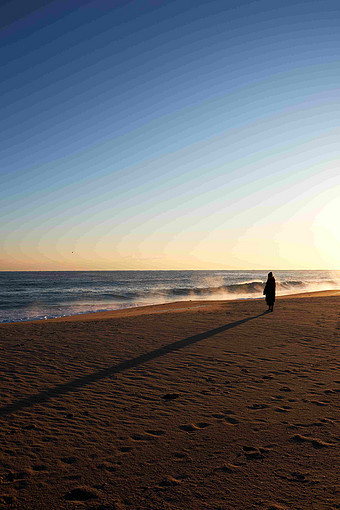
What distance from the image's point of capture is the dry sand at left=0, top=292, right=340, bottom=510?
3414 millimetres

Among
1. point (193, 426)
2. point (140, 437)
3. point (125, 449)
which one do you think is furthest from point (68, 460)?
point (193, 426)

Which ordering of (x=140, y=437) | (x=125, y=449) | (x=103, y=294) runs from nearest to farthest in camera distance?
(x=125, y=449) < (x=140, y=437) < (x=103, y=294)

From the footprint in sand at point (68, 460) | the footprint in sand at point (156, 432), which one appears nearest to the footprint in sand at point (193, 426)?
the footprint in sand at point (156, 432)

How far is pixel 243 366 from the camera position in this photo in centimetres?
786

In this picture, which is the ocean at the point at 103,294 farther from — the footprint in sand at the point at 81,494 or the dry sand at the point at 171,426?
the footprint in sand at the point at 81,494

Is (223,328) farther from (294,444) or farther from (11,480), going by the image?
(11,480)

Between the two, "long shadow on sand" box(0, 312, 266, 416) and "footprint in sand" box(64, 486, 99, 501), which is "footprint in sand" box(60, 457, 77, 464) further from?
"long shadow on sand" box(0, 312, 266, 416)

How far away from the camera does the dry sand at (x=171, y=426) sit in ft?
11.2

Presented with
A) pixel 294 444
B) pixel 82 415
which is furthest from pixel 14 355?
pixel 294 444

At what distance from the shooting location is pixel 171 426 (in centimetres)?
494

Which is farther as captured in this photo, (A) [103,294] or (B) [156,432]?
(A) [103,294]

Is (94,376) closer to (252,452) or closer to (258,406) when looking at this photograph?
(258,406)

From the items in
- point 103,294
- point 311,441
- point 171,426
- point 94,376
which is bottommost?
point 103,294

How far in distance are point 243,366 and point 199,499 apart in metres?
4.79
